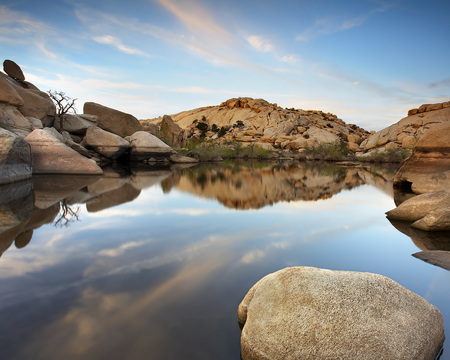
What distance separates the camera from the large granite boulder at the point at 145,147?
64.3 feet

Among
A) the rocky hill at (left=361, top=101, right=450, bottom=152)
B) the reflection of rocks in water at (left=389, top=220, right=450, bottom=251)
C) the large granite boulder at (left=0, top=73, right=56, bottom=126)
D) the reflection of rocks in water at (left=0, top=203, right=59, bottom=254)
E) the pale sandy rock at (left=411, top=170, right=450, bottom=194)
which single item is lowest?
the reflection of rocks in water at (left=0, top=203, right=59, bottom=254)

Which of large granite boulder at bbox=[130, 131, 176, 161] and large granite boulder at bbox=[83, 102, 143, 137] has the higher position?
large granite boulder at bbox=[83, 102, 143, 137]

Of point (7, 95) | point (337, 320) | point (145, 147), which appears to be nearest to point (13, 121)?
point (7, 95)

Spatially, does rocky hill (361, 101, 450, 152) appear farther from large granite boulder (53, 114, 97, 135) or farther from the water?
the water

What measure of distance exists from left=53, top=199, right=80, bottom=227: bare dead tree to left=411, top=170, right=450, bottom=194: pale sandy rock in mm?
9030

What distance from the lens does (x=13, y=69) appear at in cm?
1603

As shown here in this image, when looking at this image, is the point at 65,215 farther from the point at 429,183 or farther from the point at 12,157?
the point at 429,183

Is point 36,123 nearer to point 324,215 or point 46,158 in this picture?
point 46,158

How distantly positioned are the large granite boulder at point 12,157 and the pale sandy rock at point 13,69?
9.80 meters

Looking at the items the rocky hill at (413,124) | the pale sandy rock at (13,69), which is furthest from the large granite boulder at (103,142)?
the rocky hill at (413,124)

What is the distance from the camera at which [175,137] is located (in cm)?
3359

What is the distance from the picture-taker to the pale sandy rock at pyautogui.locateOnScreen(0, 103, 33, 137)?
11584 mm

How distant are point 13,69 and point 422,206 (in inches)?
779

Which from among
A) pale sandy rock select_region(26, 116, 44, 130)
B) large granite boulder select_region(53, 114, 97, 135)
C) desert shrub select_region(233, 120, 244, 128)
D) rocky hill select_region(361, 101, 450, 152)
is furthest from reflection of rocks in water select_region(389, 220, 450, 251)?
desert shrub select_region(233, 120, 244, 128)
